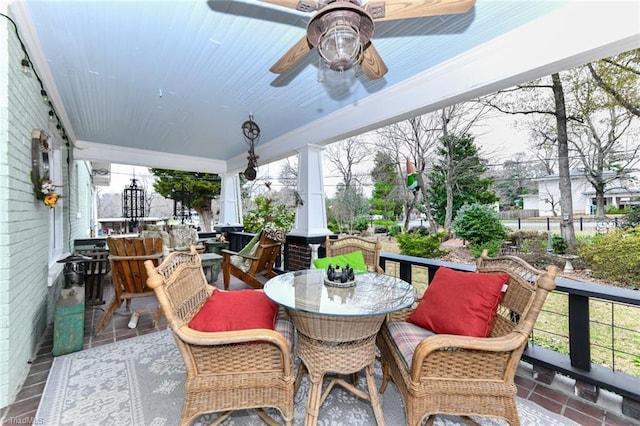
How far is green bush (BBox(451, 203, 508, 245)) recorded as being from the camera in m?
7.82

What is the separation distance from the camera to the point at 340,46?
1.39m

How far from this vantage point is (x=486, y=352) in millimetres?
1359

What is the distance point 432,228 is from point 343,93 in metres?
7.52

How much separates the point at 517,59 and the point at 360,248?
6.75 ft

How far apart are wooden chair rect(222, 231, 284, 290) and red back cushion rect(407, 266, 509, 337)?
265 cm

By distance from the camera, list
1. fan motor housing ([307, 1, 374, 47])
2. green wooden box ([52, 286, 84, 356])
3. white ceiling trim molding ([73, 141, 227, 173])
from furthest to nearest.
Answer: white ceiling trim molding ([73, 141, 227, 173]), green wooden box ([52, 286, 84, 356]), fan motor housing ([307, 1, 374, 47])

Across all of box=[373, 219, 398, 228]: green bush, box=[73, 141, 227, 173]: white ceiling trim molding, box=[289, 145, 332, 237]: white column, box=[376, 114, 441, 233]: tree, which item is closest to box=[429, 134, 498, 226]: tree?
box=[376, 114, 441, 233]: tree

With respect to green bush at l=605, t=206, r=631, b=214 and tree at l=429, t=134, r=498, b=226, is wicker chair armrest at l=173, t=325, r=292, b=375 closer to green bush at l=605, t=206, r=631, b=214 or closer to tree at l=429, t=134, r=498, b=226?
green bush at l=605, t=206, r=631, b=214

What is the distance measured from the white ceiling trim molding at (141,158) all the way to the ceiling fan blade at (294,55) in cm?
508

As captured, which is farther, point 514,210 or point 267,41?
point 514,210

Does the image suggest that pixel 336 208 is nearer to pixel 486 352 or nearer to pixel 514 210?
pixel 514 210

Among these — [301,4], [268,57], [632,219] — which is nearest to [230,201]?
[268,57]

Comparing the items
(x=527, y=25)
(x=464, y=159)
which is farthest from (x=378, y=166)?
(x=527, y=25)

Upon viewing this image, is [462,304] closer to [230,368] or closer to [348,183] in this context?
[230,368]
